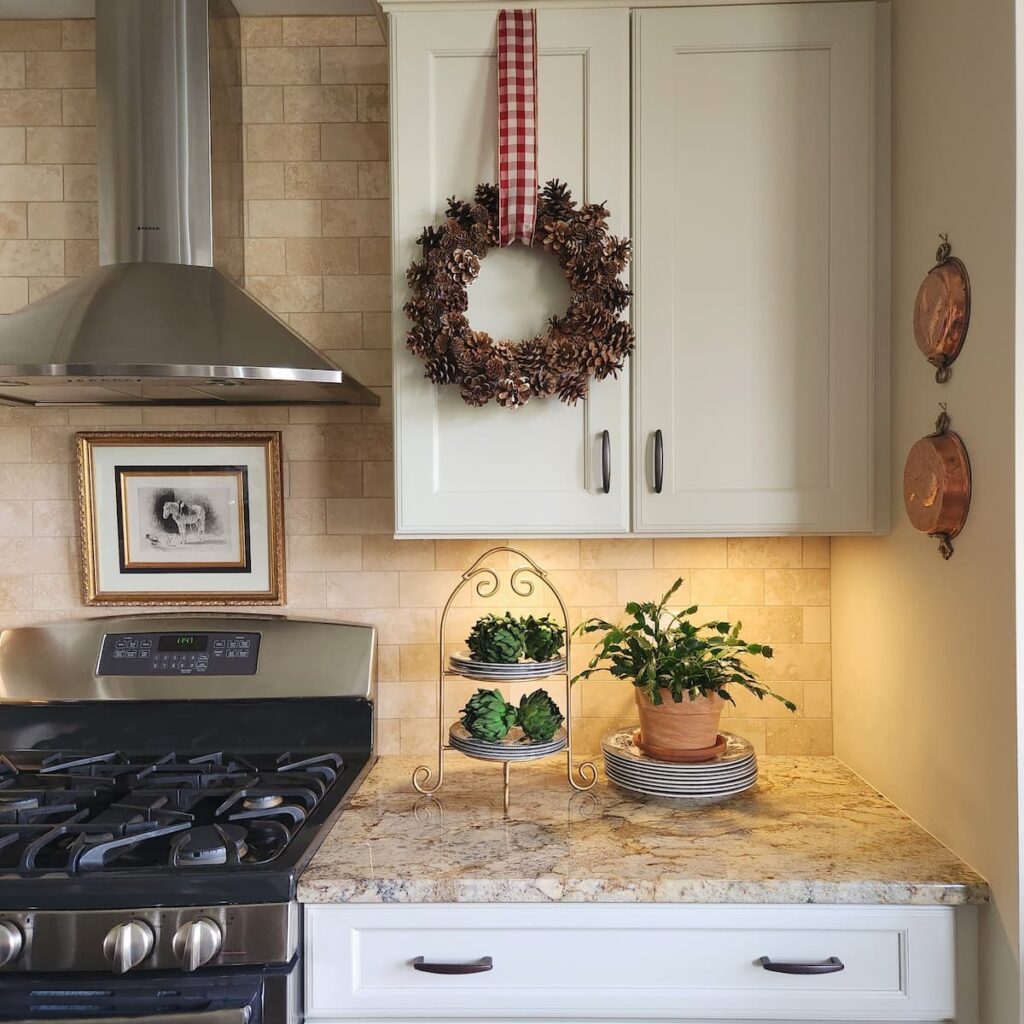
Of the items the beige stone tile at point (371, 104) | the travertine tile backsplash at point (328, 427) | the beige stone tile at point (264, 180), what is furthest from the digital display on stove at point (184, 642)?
the beige stone tile at point (371, 104)

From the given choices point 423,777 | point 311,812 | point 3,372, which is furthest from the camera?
point 423,777

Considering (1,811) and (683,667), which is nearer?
(1,811)

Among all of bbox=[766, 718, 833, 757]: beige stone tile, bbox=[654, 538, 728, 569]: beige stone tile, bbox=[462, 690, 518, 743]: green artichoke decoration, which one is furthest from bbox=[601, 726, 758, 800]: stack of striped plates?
bbox=[654, 538, 728, 569]: beige stone tile

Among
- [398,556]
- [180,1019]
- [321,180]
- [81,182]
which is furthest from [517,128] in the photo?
[180,1019]

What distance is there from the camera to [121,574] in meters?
1.99

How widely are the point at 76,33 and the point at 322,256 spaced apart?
0.71 m

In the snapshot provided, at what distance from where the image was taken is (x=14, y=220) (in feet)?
6.50

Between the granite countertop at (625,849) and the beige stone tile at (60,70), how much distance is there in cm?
162

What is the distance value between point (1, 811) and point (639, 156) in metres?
1.57

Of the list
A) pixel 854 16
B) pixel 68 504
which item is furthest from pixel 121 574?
pixel 854 16

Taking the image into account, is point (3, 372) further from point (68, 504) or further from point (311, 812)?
point (311, 812)

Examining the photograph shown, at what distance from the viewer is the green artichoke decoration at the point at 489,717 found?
161cm

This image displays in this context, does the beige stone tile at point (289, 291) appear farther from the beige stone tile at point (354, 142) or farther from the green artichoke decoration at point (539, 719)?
the green artichoke decoration at point (539, 719)

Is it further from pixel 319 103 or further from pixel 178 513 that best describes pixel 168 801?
pixel 319 103
